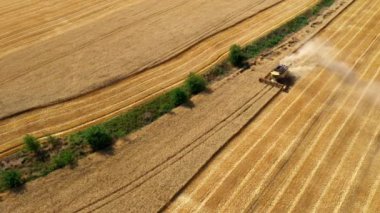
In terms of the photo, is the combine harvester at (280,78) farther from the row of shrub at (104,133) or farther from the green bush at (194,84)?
the row of shrub at (104,133)

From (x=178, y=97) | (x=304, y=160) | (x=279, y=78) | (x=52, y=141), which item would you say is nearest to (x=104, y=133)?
(x=52, y=141)

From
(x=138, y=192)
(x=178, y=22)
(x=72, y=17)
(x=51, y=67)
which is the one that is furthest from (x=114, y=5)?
(x=138, y=192)

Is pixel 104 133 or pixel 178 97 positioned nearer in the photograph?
pixel 104 133

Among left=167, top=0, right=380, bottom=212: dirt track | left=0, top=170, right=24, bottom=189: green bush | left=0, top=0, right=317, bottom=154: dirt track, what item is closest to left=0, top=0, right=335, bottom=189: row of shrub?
left=0, top=170, right=24, bottom=189: green bush

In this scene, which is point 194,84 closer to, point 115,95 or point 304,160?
point 115,95

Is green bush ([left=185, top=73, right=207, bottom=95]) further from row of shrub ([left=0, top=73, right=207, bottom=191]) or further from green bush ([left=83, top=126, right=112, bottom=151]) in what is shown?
green bush ([left=83, top=126, right=112, bottom=151])

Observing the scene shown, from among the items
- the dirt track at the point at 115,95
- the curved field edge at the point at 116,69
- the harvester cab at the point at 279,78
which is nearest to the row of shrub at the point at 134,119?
the dirt track at the point at 115,95
